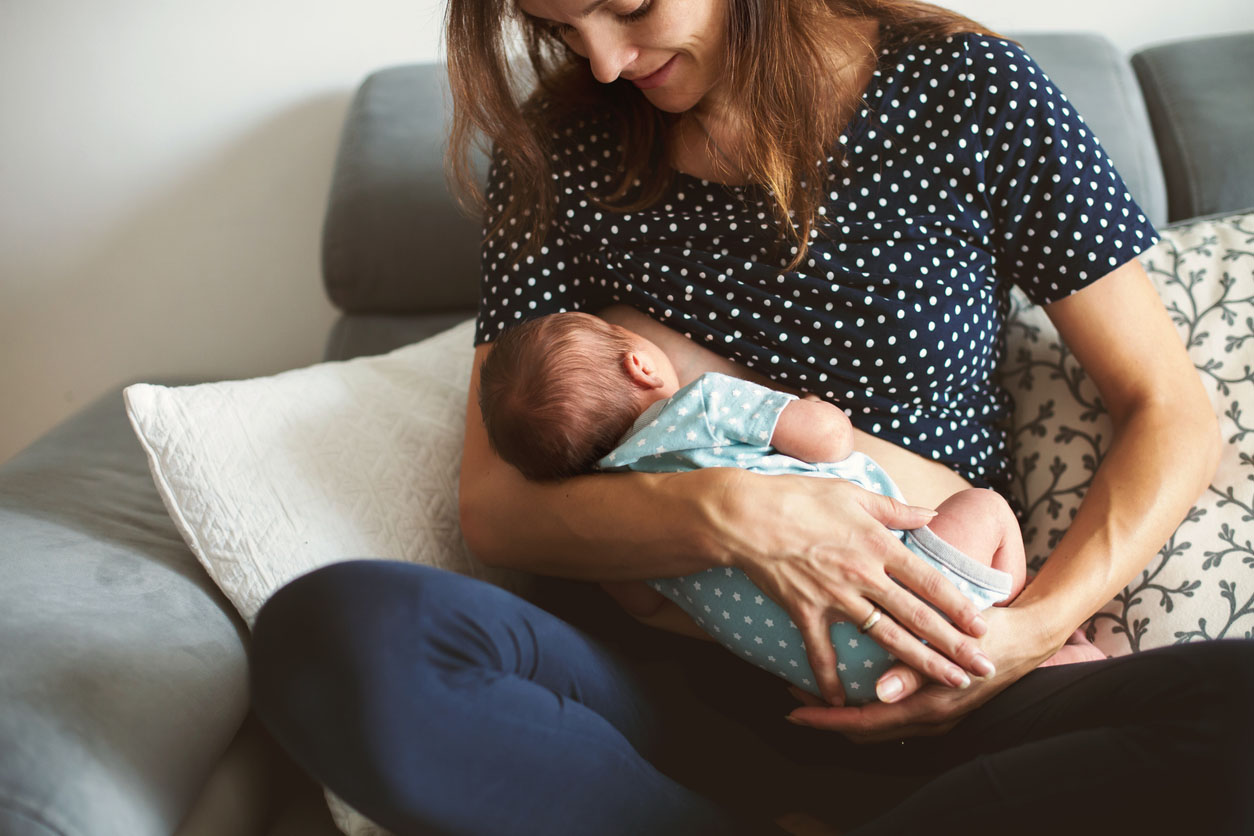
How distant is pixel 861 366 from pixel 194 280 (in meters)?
1.54

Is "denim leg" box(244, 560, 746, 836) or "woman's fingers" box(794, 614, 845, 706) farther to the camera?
"woman's fingers" box(794, 614, 845, 706)

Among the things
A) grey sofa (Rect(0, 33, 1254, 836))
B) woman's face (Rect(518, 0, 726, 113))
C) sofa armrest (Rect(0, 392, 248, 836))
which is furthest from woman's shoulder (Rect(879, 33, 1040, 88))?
sofa armrest (Rect(0, 392, 248, 836))

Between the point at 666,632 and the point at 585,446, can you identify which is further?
the point at 666,632

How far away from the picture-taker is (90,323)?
6.61ft

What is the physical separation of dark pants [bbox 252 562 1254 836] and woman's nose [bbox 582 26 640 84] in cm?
59

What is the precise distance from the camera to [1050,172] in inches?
42.3

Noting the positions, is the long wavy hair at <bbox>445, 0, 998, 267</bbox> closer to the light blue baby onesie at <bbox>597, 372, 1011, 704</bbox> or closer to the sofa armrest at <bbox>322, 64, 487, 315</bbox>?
the light blue baby onesie at <bbox>597, 372, 1011, 704</bbox>

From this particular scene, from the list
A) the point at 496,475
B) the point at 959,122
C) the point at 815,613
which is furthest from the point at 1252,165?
the point at 496,475

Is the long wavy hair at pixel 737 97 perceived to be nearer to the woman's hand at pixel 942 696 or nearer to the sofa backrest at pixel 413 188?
the sofa backrest at pixel 413 188

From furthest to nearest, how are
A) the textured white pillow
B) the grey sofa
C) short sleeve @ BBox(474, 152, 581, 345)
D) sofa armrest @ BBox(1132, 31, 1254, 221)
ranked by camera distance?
sofa armrest @ BBox(1132, 31, 1254, 221) → short sleeve @ BBox(474, 152, 581, 345) → the textured white pillow → the grey sofa

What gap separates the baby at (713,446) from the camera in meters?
0.97

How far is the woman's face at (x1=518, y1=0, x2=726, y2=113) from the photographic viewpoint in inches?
39.2

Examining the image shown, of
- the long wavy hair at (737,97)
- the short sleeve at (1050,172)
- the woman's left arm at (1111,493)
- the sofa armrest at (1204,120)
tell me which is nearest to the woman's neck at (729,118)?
the long wavy hair at (737,97)

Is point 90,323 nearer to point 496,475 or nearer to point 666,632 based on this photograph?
point 496,475
